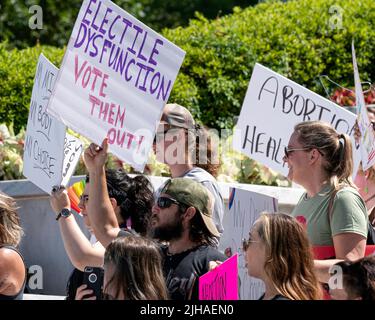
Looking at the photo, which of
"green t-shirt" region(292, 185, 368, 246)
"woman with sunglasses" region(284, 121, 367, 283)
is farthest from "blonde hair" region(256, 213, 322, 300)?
"green t-shirt" region(292, 185, 368, 246)

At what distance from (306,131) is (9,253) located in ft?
5.02

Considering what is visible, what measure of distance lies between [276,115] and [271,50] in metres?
3.40

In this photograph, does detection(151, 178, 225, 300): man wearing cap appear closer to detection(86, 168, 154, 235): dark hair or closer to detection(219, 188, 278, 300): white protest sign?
detection(219, 188, 278, 300): white protest sign

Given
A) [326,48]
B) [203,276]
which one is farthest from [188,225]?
[326,48]

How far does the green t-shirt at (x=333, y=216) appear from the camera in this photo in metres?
4.82

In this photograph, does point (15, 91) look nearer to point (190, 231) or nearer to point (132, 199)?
point (132, 199)

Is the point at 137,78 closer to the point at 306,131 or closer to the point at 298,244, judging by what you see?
the point at 306,131

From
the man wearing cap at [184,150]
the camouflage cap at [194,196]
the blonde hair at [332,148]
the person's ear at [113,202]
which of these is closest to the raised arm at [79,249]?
the person's ear at [113,202]

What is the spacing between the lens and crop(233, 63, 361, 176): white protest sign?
6.45 metres

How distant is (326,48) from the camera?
33.2 ft

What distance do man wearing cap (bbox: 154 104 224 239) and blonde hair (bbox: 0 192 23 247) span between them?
85cm

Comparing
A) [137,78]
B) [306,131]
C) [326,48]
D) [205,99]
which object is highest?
[326,48]

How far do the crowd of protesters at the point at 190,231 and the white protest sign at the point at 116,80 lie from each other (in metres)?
0.16

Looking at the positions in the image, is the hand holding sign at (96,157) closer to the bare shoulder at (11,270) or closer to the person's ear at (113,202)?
the person's ear at (113,202)
